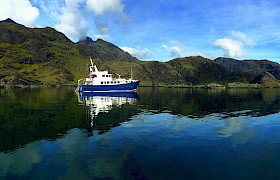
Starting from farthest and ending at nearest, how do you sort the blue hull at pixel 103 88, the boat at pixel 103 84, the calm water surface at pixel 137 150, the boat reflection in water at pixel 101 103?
the boat at pixel 103 84
the blue hull at pixel 103 88
the boat reflection in water at pixel 101 103
the calm water surface at pixel 137 150

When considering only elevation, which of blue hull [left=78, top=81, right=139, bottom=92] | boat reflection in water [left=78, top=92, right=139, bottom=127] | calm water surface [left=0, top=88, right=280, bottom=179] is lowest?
calm water surface [left=0, top=88, right=280, bottom=179]

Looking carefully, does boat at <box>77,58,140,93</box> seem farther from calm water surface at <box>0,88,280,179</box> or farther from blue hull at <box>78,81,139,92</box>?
calm water surface at <box>0,88,280,179</box>

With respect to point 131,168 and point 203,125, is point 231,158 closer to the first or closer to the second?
point 131,168

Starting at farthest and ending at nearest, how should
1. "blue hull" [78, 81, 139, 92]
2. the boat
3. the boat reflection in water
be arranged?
1. the boat
2. "blue hull" [78, 81, 139, 92]
3. the boat reflection in water

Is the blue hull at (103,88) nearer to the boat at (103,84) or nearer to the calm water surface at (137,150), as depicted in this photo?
the boat at (103,84)

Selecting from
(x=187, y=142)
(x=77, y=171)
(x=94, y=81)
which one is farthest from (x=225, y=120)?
(x=94, y=81)

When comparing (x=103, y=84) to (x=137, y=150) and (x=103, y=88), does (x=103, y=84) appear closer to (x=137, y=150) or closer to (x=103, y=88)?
(x=103, y=88)

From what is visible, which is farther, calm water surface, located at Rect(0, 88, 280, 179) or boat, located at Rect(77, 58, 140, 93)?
boat, located at Rect(77, 58, 140, 93)

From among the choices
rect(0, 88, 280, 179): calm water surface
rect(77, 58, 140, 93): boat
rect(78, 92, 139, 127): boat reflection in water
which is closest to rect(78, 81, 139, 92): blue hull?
rect(77, 58, 140, 93): boat

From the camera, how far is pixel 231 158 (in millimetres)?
27719

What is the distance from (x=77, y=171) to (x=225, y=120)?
36.7 m

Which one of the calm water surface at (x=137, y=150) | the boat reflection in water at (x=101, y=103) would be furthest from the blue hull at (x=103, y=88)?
the calm water surface at (x=137, y=150)

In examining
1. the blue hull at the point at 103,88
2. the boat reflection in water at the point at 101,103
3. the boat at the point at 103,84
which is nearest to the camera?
the boat reflection in water at the point at 101,103

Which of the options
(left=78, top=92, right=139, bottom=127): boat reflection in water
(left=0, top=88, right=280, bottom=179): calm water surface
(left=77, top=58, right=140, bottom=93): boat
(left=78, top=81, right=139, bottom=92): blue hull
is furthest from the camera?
(left=77, top=58, right=140, bottom=93): boat
